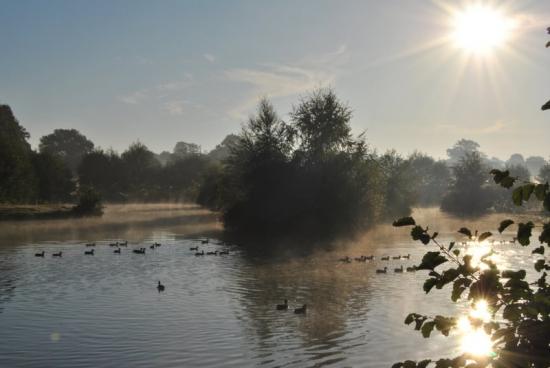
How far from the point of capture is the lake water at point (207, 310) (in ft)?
57.5

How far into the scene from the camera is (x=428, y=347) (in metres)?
18.5

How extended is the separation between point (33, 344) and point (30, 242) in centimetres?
3591

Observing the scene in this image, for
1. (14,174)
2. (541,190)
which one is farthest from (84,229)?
(541,190)

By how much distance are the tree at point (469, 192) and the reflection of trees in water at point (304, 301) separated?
7434cm

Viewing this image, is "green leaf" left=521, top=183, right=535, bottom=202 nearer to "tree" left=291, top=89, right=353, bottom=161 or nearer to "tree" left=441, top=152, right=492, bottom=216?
"tree" left=291, top=89, right=353, bottom=161

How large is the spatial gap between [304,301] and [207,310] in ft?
17.2

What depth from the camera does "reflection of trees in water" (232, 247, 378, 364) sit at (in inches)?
753

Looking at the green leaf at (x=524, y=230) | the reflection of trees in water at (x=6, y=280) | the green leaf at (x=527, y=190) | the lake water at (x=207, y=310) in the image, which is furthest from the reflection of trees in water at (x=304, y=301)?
the green leaf at (x=527, y=190)

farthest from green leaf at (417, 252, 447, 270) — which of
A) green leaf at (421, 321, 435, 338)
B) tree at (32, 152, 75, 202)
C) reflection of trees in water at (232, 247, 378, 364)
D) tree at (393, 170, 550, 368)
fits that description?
tree at (32, 152, 75, 202)

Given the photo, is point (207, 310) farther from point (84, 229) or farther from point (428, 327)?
point (84, 229)

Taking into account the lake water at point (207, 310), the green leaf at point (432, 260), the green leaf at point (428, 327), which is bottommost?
the lake water at point (207, 310)

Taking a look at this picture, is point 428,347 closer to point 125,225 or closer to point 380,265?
point 380,265

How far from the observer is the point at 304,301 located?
26.6 metres

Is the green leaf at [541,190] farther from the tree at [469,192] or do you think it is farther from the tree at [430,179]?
the tree at [430,179]
